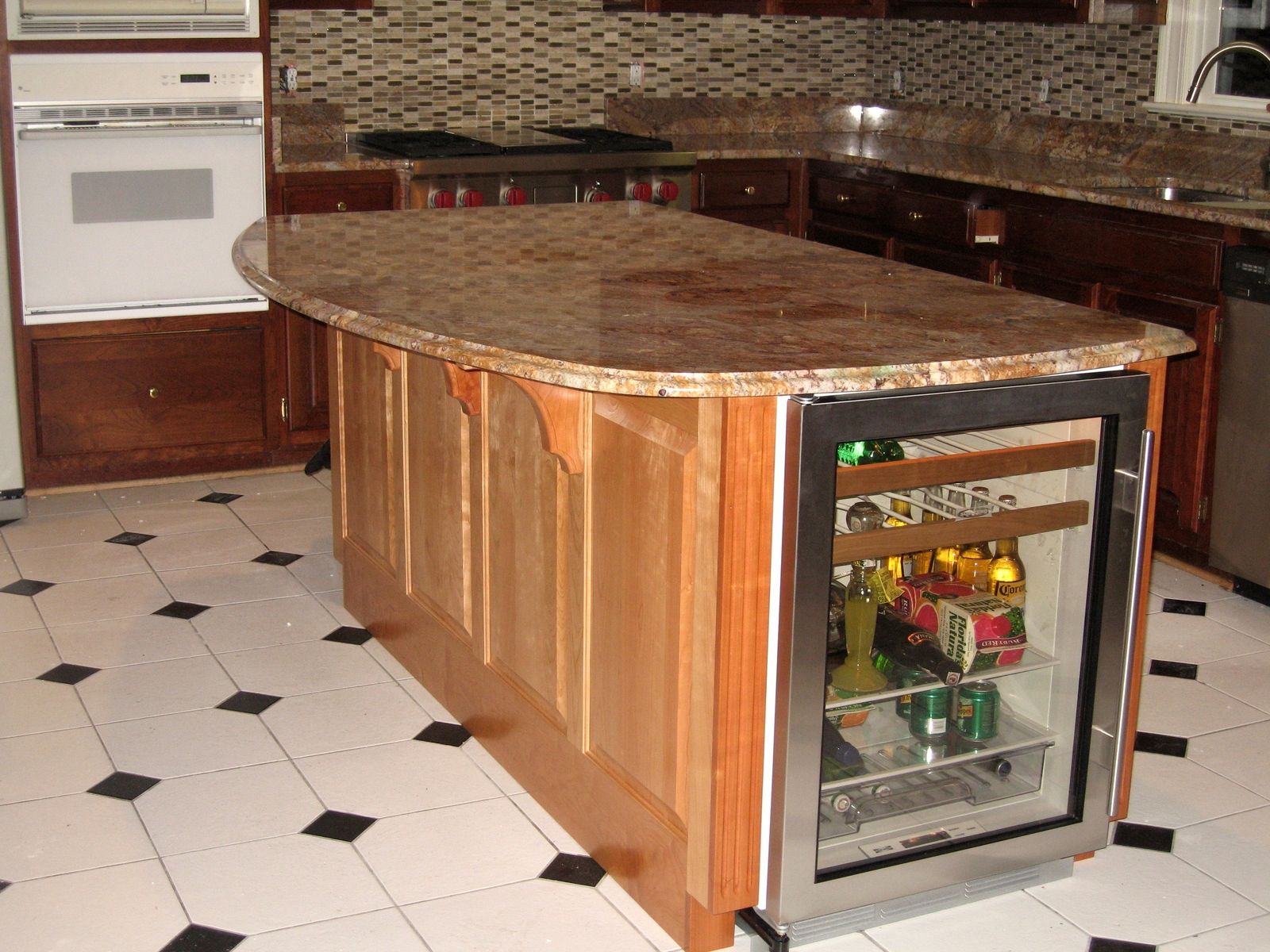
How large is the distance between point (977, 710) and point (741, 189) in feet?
10.8

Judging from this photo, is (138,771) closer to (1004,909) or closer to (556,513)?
(556,513)

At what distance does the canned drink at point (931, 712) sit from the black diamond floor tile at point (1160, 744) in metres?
0.75

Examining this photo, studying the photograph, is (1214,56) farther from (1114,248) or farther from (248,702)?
(248,702)

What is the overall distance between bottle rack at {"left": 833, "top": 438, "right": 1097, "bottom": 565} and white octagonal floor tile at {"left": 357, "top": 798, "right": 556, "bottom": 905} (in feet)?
2.80

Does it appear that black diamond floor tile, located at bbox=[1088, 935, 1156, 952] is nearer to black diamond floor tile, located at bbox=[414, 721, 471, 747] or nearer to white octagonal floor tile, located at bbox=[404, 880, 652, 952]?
white octagonal floor tile, located at bbox=[404, 880, 652, 952]

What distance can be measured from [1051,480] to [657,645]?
721 mm

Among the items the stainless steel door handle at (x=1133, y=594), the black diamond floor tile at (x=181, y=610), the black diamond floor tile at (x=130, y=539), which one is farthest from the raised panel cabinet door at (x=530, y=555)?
the black diamond floor tile at (x=130, y=539)

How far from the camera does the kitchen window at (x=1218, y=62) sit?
4793 mm

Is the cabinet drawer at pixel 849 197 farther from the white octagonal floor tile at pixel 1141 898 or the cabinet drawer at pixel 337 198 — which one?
the white octagonal floor tile at pixel 1141 898

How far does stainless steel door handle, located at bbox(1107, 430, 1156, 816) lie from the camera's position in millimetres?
2381

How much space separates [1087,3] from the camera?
15.6 ft

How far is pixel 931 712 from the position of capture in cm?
255

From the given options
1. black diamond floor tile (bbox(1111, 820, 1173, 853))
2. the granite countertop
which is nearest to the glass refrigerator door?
the granite countertop

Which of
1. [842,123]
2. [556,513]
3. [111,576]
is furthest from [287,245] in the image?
[842,123]
